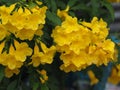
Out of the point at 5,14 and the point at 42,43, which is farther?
the point at 42,43

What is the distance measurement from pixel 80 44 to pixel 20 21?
23 cm

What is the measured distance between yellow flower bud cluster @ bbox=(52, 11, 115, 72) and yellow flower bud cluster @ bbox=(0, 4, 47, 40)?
0.11 meters

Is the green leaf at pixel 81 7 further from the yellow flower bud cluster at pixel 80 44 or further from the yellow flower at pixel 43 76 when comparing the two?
the yellow flower at pixel 43 76

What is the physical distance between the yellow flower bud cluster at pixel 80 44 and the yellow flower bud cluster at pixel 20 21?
11 centimetres

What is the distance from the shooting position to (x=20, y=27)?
1385 millimetres

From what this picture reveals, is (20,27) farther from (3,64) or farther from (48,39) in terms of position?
(48,39)

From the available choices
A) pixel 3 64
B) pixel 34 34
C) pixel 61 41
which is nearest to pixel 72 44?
pixel 61 41

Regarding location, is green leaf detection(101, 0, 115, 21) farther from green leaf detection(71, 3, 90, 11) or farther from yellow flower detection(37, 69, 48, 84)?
yellow flower detection(37, 69, 48, 84)

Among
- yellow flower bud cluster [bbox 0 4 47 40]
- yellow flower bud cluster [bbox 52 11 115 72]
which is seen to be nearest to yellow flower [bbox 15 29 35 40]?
yellow flower bud cluster [bbox 0 4 47 40]

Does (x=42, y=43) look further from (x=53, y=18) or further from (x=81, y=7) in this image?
(x=81, y=7)

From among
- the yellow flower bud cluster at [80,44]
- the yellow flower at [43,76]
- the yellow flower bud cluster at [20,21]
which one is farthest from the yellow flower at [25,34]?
the yellow flower at [43,76]

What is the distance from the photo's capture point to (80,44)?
4.83 ft

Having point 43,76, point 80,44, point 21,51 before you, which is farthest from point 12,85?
point 80,44

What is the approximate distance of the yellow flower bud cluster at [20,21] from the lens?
1.39m
